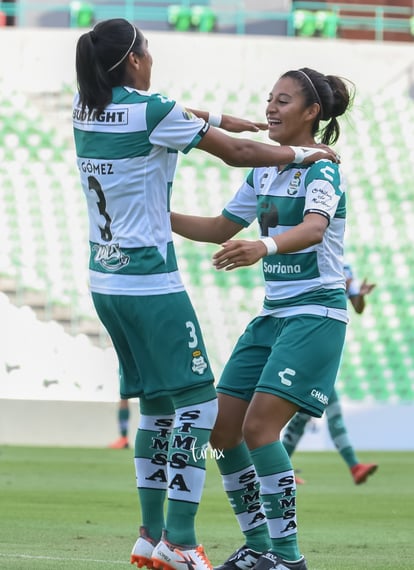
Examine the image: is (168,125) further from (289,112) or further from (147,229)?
(289,112)

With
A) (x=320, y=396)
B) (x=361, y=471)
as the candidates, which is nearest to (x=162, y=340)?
(x=320, y=396)

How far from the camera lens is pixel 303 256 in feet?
17.5

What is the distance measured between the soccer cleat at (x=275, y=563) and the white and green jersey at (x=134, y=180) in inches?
44.5

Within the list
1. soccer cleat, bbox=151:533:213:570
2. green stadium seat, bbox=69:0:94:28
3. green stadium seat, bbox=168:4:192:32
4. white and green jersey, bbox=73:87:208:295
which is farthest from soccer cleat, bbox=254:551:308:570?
green stadium seat, bbox=168:4:192:32

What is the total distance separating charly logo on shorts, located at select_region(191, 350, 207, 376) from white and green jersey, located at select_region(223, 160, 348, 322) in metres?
0.63

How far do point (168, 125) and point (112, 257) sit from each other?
541mm

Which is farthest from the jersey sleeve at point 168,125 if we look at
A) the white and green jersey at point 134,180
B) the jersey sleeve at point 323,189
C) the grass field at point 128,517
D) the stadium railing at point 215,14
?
the stadium railing at point 215,14

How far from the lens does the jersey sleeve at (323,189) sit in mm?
5137

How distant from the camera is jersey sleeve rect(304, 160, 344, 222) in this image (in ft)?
16.9

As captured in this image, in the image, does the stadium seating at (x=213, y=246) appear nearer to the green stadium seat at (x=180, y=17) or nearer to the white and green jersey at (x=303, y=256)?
the green stadium seat at (x=180, y=17)

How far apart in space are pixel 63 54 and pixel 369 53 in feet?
17.2

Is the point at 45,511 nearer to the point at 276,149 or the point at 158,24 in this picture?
the point at 276,149

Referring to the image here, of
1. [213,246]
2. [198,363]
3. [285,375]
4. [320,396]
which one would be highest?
[198,363]

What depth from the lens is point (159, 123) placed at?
4699 millimetres
